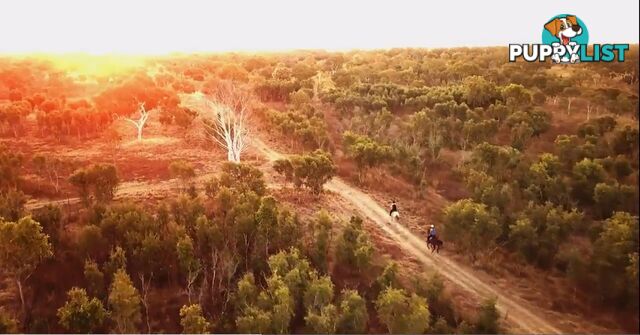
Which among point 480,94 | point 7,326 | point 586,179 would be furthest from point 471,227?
point 480,94

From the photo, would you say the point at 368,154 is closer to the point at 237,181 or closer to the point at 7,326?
the point at 237,181

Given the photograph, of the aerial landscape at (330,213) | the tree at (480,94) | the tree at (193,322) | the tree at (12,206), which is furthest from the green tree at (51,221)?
the tree at (480,94)

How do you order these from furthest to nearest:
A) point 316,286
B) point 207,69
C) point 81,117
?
1. point 207,69
2. point 81,117
3. point 316,286

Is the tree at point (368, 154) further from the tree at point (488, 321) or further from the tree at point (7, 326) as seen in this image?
the tree at point (7, 326)

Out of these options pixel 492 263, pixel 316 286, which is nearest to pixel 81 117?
pixel 316 286

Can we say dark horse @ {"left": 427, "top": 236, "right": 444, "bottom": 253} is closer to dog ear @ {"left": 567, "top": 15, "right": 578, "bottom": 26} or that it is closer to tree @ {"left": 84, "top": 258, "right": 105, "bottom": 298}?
dog ear @ {"left": 567, "top": 15, "right": 578, "bottom": 26}

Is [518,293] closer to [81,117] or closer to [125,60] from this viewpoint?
[81,117]
